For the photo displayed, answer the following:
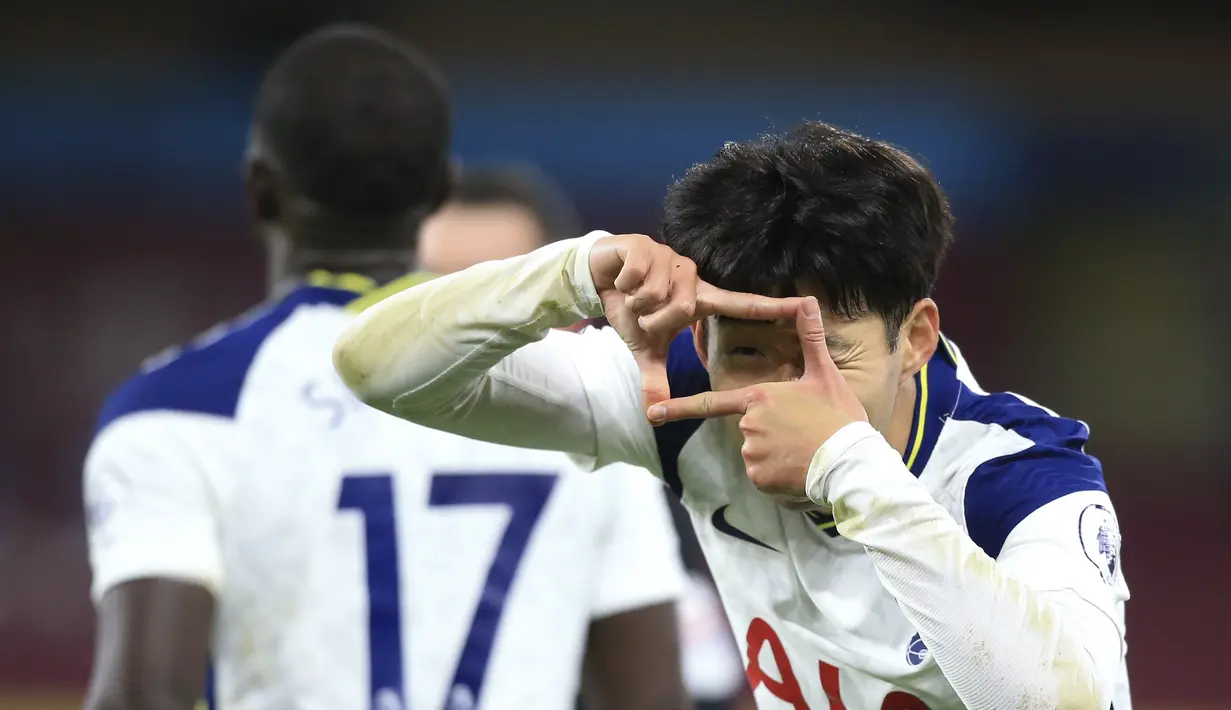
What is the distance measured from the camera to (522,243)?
4.18 metres

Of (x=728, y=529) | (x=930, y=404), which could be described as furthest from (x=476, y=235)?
(x=930, y=404)

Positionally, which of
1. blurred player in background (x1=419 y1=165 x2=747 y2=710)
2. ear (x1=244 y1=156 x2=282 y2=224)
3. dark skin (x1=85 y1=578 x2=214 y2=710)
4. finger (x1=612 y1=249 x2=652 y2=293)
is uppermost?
finger (x1=612 y1=249 x2=652 y2=293)

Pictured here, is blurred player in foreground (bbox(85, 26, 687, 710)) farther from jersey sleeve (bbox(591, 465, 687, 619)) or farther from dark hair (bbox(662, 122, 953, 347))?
dark hair (bbox(662, 122, 953, 347))

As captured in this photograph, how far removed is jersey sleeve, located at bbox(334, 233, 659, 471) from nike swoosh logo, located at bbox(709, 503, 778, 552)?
97 mm

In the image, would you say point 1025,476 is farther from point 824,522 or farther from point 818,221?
point 818,221

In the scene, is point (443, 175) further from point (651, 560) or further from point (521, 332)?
point (521, 332)

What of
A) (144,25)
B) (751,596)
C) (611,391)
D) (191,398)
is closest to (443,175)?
(191,398)

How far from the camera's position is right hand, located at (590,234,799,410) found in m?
1.49

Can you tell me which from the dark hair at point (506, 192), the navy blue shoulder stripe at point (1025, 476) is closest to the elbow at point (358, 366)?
the navy blue shoulder stripe at point (1025, 476)

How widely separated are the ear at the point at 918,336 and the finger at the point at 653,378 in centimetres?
30

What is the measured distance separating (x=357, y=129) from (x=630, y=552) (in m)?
0.78

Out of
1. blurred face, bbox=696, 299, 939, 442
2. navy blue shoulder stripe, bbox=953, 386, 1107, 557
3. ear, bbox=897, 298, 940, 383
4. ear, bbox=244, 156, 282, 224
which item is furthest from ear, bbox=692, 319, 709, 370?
ear, bbox=244, 156, 282, 224

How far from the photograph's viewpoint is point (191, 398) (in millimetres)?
2174

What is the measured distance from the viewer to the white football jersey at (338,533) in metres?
2.15
